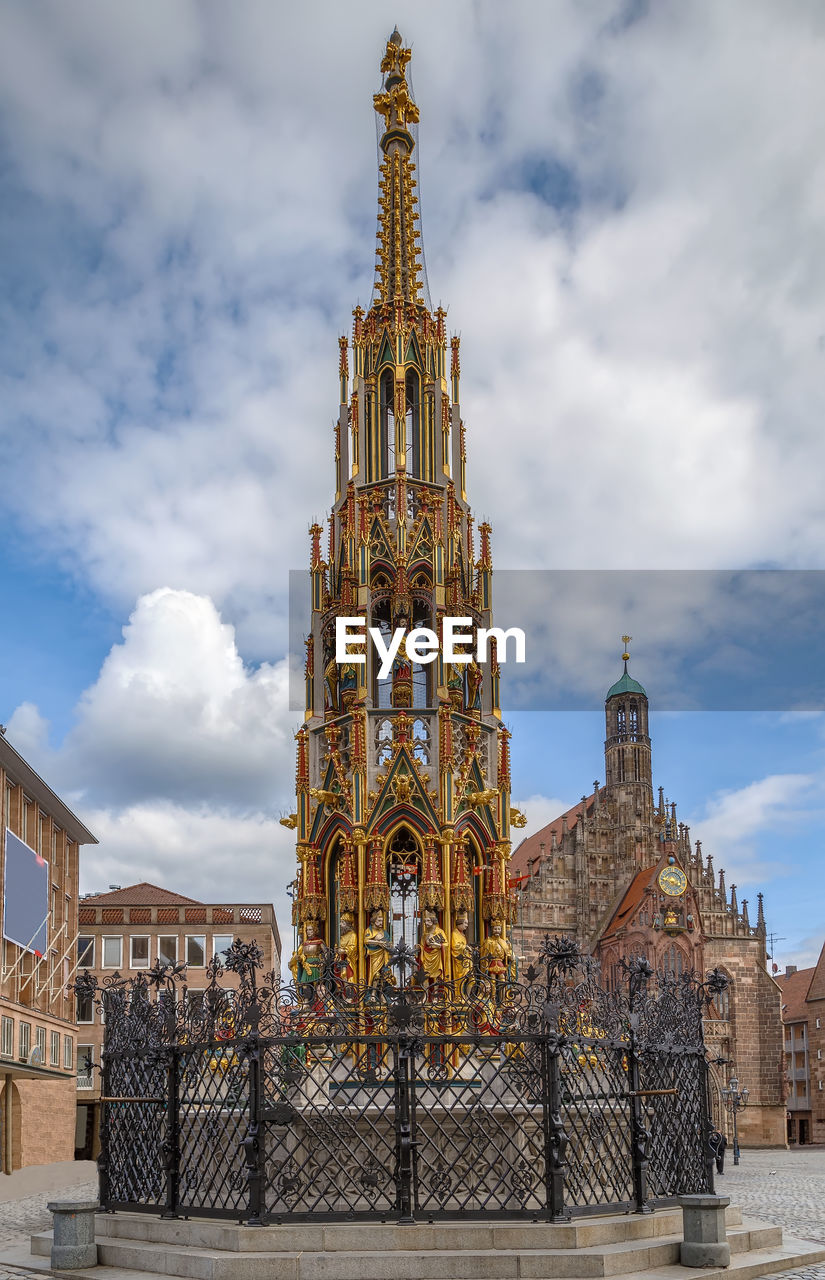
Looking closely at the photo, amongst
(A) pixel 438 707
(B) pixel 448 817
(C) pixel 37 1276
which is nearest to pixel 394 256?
(A) pixel 438 707

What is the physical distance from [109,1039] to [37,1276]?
3613 mm

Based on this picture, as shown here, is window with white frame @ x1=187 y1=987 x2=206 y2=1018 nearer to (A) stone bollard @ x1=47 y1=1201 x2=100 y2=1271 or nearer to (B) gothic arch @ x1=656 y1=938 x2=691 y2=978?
(A) stone bollard @ x1=47 y1=1201 x2=100 y2=1271

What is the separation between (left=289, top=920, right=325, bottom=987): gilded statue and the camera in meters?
19.3

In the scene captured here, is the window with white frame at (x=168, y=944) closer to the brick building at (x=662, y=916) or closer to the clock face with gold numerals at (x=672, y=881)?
the brick building at (x=662, y=916)

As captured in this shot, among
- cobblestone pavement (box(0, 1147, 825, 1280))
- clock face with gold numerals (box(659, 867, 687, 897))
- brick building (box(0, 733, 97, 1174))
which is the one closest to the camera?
cobblestone pavement (box(0, 1147, 825, 1280))

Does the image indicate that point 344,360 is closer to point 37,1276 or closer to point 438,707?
point 438,707

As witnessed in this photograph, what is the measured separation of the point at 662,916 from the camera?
6919 centimetres

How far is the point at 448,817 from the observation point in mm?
19406

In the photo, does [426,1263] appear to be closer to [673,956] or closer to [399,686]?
[399,686]

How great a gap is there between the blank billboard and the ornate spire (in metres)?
24.4

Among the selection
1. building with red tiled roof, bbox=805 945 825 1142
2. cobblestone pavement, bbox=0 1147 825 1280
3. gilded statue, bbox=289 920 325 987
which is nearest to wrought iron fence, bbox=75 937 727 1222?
cobblestone pavement, bbox=0 1147 825 1280

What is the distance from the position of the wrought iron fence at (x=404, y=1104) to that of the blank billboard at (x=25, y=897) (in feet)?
80.1

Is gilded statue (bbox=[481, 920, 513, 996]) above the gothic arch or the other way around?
above

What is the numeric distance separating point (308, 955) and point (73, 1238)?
20.2ft
